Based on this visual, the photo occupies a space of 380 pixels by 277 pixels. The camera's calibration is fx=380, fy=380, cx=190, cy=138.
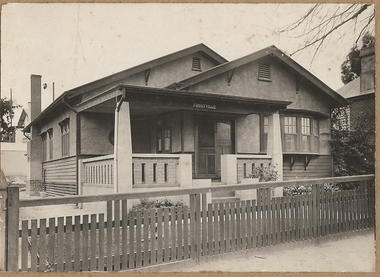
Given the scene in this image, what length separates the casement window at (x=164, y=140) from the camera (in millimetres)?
14156

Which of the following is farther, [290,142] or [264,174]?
[290,142]

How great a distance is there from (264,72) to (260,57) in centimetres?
88

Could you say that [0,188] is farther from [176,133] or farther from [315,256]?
[176,133]

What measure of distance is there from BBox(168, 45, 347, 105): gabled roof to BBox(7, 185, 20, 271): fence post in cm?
950

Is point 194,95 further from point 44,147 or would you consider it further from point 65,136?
point 44,147

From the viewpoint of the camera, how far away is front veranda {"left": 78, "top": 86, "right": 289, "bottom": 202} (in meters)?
9.99

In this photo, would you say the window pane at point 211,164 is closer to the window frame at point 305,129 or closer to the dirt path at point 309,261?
the window frame at point 305,129

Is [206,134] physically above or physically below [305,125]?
below

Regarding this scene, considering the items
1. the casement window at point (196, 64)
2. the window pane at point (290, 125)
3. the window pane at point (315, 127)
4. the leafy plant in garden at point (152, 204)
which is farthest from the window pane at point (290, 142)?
the leafy plant in garden at point (152, 204)

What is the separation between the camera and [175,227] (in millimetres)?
5453

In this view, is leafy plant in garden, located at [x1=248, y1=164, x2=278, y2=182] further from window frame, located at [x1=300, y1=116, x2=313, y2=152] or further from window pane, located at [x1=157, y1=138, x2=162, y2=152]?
window frame, located at [x1=300, y1=116, x2=313, y2=152]

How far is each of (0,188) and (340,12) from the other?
5506 millimetres

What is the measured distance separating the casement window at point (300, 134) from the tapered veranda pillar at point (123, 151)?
25.9 ft

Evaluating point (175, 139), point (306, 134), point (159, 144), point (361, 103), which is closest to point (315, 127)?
point (306, 134)
